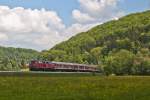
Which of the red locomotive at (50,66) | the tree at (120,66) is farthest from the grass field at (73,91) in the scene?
the tree at (120,66)

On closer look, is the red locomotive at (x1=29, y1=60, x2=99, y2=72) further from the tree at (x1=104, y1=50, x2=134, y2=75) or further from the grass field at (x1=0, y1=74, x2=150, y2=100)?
the grass field at (x1=0, y1=74, x2=150, y2=100)

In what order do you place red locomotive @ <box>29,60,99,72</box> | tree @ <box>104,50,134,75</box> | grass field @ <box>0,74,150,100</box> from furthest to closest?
tree @ <box>104,50,134,75</box> < red locomotive @ <box>29,60,99,72</box> < grass field @ <box>0,74,150,100</box>

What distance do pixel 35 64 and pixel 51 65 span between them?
5.42m

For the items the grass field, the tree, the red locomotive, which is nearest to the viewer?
the grass field

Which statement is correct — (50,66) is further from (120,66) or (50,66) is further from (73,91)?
(73,91)

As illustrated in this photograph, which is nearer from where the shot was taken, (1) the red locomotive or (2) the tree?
(1) the red locomotive

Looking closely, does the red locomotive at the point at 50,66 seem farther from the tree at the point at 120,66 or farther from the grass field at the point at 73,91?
the grass field at the point at 73,91

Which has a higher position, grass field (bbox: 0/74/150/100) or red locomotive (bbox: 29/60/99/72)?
red locomotive (bbox: 29/60/99/72)

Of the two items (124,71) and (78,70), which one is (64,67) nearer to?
(78,70)

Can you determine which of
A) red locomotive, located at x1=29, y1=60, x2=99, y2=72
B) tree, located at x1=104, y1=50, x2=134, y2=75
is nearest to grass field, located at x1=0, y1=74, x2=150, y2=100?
red locomotive, located at x1=29, y1=60, x2=99, y2=72

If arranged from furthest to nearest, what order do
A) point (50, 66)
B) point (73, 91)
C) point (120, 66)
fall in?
point (120, 66)
point (50, 66)
point (73, 91)

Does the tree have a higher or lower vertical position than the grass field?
higher

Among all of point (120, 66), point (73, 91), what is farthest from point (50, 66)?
point (73, 91)

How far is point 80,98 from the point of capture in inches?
1853
